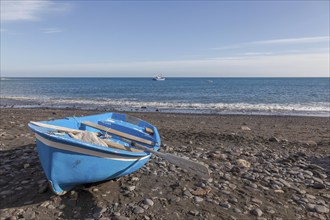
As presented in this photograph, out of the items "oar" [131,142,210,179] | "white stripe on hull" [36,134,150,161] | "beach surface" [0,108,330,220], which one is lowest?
"beach surface" [0,108,330,220]

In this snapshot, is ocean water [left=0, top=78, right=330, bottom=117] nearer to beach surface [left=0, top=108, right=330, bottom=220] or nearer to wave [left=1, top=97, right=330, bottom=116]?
wave [left=1, top=97, right=330, bottom=116]

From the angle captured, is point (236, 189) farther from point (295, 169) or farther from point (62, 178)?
point (62, 178)

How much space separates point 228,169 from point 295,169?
6.02ft

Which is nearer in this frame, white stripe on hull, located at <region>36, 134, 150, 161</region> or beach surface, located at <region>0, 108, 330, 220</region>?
white stripe on hull, located at <region>36, 134, 150, 161</region>

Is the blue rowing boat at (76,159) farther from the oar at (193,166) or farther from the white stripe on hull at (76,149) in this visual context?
the oar at (193,166)

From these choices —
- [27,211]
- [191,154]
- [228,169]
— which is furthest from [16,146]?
[228,169]

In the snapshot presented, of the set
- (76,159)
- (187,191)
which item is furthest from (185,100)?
(76,159)

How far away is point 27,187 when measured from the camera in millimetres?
6180

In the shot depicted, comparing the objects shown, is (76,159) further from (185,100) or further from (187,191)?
(185,100)

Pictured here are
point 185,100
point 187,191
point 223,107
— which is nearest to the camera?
point 187,191

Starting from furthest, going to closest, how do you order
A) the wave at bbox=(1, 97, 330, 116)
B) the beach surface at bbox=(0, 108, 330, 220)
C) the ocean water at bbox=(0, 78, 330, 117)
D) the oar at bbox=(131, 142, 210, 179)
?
the ocean water at bbox=(0, 78, 330, 117) < the wave at bbox=(1, 97, 330, 116) < the oar at bbox=(131, 142, 210, 179) < the beach surface at bbox=(0, 108, 330, 220)

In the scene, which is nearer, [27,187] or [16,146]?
[27,187]

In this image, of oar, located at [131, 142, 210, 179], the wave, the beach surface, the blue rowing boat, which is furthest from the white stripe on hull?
the wave

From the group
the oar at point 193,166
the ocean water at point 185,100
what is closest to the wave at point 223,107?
the ocean water at point 185,100
